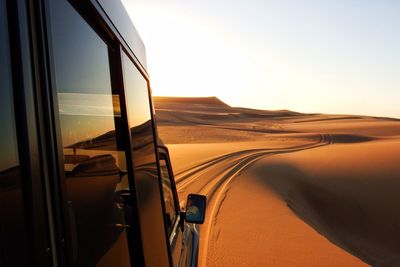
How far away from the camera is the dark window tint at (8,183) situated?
95 centimetres

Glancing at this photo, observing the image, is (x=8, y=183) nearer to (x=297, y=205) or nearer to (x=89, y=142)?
(x=89, y=142)

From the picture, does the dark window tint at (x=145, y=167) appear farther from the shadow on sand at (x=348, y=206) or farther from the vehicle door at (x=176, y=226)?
the shadow on sand at (x=348, y=206)

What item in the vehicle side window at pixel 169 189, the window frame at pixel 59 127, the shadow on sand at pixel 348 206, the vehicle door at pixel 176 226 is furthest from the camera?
the shadow on sand at pixel 348 206

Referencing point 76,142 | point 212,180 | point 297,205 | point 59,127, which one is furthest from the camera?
point 212,180

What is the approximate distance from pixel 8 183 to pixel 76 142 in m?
0.52

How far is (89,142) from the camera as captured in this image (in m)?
1.65

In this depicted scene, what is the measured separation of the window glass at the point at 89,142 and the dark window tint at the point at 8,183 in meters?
0.25

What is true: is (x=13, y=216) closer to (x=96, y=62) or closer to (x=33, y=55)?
(x=33, y=55)

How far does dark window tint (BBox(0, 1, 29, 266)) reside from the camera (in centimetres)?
95

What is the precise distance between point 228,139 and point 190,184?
24.4 meters

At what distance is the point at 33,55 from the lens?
3.55ft

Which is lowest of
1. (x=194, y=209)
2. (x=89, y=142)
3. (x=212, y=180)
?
(x=212, y=180)

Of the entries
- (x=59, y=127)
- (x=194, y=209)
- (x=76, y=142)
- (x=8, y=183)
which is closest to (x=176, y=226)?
(x=194, y=209)

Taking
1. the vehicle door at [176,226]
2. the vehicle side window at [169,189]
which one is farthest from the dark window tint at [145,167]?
the vehicle side window at [169,189]
